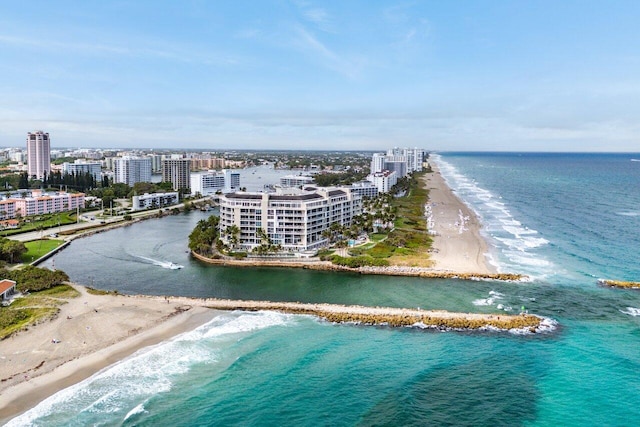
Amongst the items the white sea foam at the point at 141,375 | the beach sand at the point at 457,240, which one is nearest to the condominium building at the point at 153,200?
the beach sand at the point at 457,240

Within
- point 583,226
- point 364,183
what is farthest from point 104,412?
point 364,183

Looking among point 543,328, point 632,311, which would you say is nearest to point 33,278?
point 543,328

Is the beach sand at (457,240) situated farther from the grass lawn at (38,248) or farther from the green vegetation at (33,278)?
the grass lawn at (38,248)

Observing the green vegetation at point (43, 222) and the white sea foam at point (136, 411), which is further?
the green vegetation at point (43, 222)

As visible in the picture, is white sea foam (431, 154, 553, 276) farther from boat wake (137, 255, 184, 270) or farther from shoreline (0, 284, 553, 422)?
boat wake (137, 255, 184, 270)

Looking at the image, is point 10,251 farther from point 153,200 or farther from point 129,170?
point 129,170

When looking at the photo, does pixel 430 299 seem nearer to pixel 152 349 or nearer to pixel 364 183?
pixel 152 349

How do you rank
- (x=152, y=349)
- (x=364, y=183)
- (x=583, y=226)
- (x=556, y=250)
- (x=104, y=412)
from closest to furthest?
(x=104, y=412) < (x=152, y=349) < (x=556, y=250) < (x=583, y=226) < (x=364, y=183)
